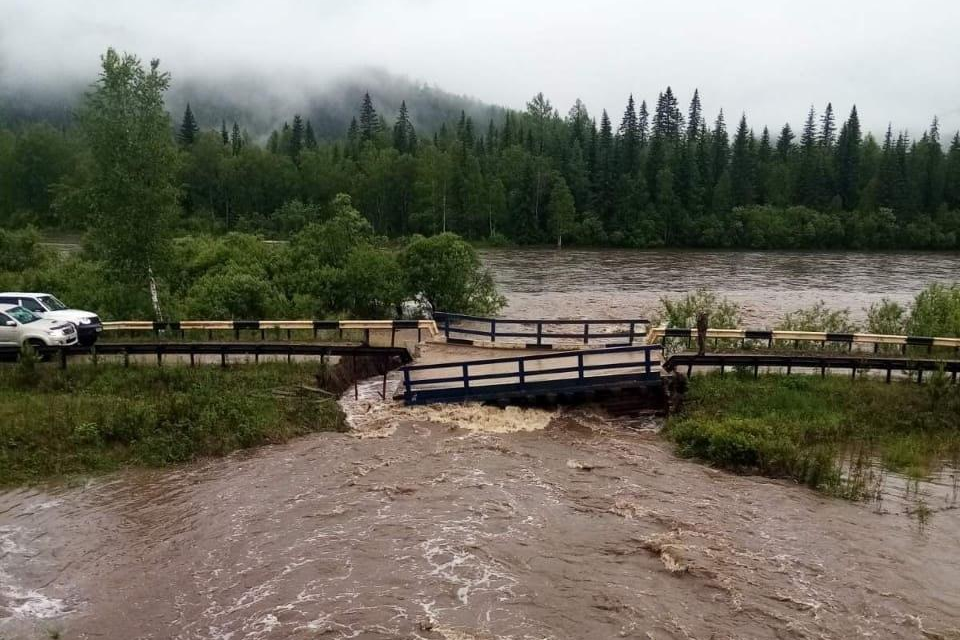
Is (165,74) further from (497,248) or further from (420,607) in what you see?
(497,248)

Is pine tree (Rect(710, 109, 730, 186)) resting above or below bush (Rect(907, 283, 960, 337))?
above

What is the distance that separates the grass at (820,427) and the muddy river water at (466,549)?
2.68ft

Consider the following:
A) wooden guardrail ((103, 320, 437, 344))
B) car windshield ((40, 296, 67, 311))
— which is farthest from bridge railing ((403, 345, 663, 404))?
car windshield ((40, 296, 67, 311))

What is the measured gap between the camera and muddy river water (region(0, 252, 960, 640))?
10352mm

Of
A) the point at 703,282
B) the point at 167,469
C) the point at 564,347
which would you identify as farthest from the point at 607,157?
the point at 167,469

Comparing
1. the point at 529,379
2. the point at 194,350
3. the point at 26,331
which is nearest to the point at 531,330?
the point at 529,379

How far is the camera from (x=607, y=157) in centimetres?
10575

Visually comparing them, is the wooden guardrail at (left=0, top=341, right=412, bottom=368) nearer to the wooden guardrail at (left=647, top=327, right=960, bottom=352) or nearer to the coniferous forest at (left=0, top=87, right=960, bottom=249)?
the wooden guardrail at (left=647, top=327, right=960, bottom=352)

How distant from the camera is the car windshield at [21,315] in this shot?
69.8 ft

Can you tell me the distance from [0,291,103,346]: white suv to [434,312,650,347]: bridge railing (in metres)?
11.7

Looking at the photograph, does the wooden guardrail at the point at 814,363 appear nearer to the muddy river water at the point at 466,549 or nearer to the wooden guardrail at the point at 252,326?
the muddy river water at the point at 466,549

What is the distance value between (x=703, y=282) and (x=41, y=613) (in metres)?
53.2

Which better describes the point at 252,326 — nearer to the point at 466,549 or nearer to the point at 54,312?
the point at 54,312

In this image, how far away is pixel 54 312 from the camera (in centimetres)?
2236
